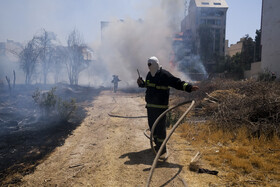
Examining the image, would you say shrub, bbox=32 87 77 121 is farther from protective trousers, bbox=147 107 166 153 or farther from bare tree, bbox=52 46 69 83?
bare tree, bbox=52 46 69 83

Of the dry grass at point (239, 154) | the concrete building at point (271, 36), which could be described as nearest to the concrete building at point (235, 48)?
the concrete building at point (271, 36)

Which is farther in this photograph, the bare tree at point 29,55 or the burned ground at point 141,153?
the bare tree at point 29,55

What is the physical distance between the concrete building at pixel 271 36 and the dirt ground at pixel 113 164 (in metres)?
18.1

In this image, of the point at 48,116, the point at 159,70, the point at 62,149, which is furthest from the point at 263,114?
the point at 48,116

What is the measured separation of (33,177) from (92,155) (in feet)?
3.62

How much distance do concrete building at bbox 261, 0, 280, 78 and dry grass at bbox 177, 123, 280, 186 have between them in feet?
54.7

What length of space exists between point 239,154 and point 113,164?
2314 millimetres

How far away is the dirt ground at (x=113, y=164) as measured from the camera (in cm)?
303

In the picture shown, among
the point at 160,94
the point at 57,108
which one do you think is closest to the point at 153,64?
the point at 160,94

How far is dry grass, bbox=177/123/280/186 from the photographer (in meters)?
3.02

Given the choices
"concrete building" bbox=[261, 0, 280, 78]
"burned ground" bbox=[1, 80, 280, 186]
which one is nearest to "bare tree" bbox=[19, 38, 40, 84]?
"burned ground" bbox=[1, 80, 280, 186]

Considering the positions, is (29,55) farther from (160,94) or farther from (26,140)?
(160,94)

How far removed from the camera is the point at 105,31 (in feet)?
111

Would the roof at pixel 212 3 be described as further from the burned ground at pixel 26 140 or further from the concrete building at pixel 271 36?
the burned ground at pixel 26 140
